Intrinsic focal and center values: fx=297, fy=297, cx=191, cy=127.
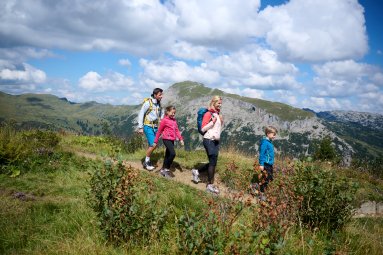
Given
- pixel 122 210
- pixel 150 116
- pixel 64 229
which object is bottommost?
pixel 64 229

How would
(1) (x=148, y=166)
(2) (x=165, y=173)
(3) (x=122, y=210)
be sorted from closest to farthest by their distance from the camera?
(3) (x=122, y=210) < (2) (x=165, y=173) < (1) (x=148, y=166)

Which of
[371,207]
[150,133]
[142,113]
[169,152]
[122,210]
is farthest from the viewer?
[371,207]

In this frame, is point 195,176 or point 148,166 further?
point 148,166

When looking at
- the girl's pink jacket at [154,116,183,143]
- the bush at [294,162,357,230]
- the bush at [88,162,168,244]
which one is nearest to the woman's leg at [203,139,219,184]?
the girl's pink jacket at [154,116,183,143]

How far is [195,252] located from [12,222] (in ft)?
13.4

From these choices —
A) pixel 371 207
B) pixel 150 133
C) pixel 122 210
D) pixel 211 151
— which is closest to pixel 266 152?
pixel 211 151

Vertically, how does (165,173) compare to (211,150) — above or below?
below

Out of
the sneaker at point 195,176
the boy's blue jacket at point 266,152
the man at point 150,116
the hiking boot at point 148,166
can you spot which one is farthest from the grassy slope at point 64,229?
the sneaker at point 195,176

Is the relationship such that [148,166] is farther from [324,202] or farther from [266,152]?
[324,202]

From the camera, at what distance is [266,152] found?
11.2 m

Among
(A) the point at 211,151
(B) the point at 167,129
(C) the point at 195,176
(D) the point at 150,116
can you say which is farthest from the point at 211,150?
(D) the point at 150,116

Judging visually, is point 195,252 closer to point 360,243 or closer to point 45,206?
point 360,243

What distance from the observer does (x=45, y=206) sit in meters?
7.00

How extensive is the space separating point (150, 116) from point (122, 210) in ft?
24.9
